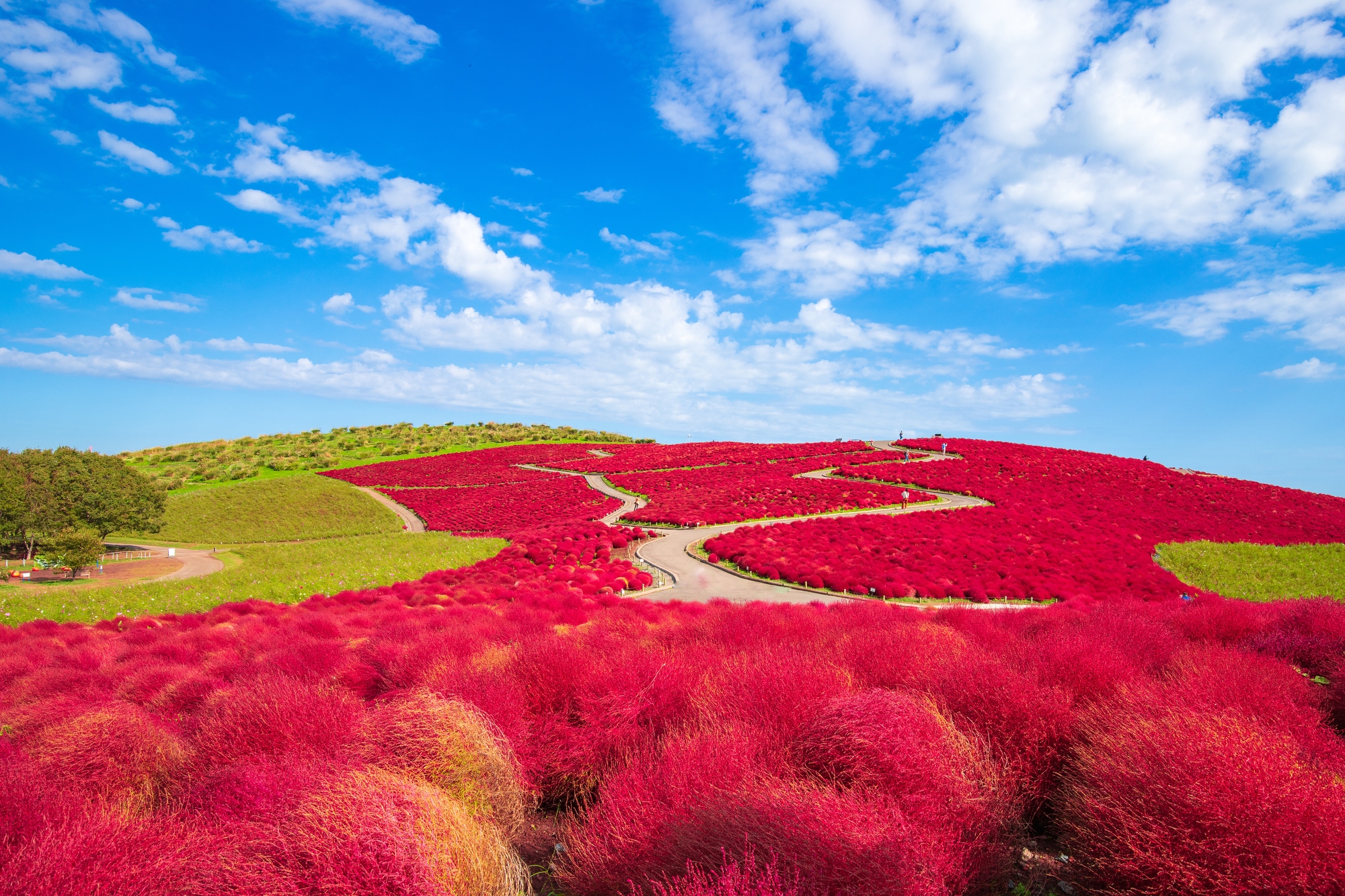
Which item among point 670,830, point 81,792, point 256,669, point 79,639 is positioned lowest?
point 79,639

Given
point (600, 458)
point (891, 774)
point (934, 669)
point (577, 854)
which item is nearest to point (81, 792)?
point (577, 854)

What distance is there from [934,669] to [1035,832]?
1.46 meters

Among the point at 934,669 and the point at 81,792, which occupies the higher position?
the point at 934,669

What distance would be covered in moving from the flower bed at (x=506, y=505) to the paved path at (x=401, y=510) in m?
0.47

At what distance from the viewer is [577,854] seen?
12.2ft

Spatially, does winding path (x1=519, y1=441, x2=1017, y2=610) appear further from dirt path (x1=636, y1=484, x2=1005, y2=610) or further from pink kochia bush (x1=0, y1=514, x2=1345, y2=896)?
pink kochia bush (x1=0, y1=514, x2=1345, y2=896)

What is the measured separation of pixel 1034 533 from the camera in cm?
2333

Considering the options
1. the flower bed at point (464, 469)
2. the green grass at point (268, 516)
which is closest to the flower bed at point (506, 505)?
the green grass at point (268, 516)

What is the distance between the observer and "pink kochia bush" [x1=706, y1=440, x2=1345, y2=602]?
1730 cm

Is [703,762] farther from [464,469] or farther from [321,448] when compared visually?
[321,448]

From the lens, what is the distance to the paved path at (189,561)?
2492 cm

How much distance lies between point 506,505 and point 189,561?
1782cm

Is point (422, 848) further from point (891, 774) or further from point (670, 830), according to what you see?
point (891, 774)

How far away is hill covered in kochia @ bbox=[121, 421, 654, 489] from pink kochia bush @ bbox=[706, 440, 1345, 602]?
56.8 m
